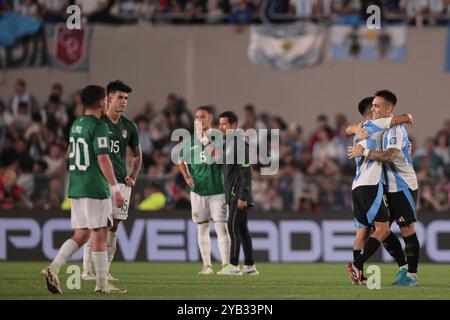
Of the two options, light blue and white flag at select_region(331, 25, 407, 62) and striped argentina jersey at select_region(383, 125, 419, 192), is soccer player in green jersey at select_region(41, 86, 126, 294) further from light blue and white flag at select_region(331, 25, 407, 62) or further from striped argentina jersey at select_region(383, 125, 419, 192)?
light blue and white flag at select_region(331, 25, 407, 62)

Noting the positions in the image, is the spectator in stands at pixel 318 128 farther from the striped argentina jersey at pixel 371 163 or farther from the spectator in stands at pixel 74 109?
the striped argentina jersey at pixel 371 163

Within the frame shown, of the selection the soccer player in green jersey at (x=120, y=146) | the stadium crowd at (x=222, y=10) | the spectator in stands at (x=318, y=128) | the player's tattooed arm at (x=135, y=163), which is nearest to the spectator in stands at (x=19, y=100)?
the stadium crowd at (x=222, y=10)

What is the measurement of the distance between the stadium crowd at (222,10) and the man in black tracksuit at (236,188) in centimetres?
1027

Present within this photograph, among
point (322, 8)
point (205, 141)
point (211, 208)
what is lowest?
point (211, 208)

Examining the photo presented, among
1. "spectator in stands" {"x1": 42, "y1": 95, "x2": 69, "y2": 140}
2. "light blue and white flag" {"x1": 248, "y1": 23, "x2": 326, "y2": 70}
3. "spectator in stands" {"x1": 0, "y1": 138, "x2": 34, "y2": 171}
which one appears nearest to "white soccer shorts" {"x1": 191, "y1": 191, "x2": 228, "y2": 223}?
"spectator in stands" {"x1": 0, "y1": 138, "x2": 34, "y2": 171}

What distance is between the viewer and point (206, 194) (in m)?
17.4

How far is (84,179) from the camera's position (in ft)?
42.5

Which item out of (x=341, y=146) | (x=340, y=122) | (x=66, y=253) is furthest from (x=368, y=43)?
(x=66, y=253)

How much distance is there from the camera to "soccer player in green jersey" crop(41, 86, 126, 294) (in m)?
12.9

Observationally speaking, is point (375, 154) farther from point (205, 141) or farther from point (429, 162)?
point (429, 162)

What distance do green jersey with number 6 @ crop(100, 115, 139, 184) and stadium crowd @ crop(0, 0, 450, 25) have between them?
11.7m

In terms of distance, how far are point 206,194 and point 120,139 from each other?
250 centimetres
